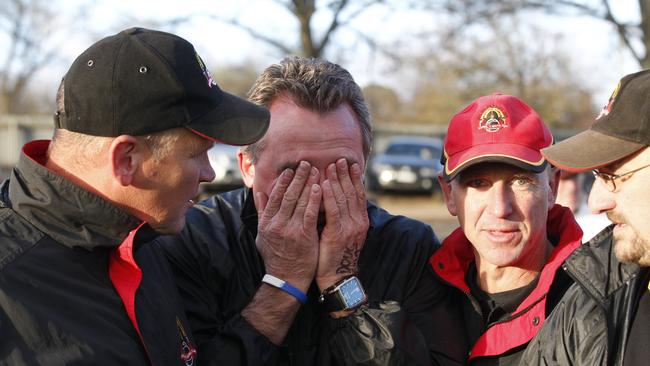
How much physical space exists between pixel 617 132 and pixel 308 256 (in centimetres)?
119

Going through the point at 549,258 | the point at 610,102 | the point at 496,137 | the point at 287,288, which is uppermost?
the point at 610,102

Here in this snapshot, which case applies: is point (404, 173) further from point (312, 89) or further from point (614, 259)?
point (614, 259)

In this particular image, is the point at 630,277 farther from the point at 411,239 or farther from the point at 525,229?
the point at 411,239

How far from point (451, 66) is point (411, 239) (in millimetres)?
33042

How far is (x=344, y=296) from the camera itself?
264cm

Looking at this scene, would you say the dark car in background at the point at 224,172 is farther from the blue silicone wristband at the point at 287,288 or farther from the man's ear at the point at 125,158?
the man's ear at the point at 125,158

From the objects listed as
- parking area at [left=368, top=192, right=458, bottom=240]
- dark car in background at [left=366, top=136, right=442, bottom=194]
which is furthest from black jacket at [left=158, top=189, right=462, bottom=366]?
dark car in background at [left=366, top=136, right=442, bottom=194]

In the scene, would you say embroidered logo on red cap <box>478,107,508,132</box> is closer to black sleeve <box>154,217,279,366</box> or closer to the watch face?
the watch face

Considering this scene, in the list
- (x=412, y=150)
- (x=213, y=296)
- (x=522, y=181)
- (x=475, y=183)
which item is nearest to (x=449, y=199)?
(x=475, y=183)

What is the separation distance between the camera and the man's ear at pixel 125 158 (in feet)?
6.93

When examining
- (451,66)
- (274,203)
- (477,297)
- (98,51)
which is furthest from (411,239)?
(451,66)

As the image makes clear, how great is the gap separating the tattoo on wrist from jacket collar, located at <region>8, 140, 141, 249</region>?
35.5 inches

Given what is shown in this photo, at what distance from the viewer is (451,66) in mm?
35000

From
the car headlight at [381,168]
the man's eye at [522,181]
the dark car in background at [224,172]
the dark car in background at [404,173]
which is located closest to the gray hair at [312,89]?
the man's eye at [522,181]
